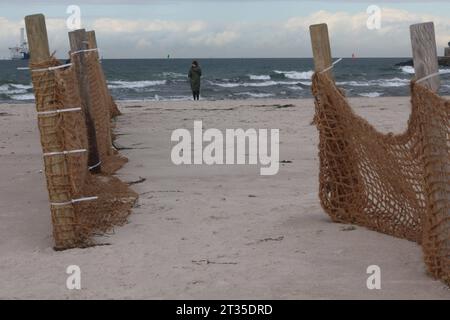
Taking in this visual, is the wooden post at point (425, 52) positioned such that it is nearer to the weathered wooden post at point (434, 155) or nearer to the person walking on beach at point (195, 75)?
the weathered wooden post at point (434, 155)

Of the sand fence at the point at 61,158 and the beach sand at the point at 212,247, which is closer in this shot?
the beach sand at the point at 212,247

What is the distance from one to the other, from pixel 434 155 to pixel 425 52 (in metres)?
0.64

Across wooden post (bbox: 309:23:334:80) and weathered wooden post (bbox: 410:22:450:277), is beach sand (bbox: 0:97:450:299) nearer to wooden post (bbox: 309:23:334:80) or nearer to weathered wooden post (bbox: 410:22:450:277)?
weathered wooden post (bbox: 410:22:450:277)

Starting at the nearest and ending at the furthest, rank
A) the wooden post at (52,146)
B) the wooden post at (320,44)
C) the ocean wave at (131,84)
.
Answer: the wooden post at (52,146) → the wooden post at (320,44) → the ocean wave at (131,84)

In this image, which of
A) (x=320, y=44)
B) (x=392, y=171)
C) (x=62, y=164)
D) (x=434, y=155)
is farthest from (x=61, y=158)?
(x=434, y=155)

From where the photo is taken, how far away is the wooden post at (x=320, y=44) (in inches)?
246

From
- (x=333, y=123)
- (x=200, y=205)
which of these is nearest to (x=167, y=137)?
(x=200, y=205)

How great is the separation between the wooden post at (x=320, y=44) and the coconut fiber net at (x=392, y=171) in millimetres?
108

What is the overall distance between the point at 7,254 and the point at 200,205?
2099mm

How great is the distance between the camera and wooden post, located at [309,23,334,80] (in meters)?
6.24

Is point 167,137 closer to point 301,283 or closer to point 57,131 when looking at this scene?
point 57,131

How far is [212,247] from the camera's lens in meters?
5.82

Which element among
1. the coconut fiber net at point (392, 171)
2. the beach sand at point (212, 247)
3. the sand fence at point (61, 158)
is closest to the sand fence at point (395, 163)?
the coconut fiber net at point (392, 171)

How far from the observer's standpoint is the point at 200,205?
7.38 meters
